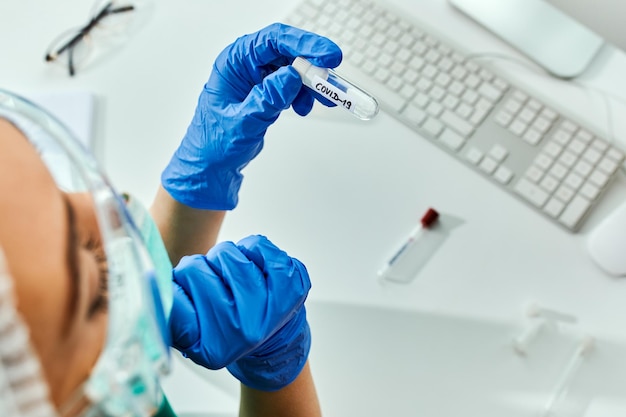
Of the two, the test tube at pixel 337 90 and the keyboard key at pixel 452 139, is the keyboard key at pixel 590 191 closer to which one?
the keyboard key at pixel 452 139

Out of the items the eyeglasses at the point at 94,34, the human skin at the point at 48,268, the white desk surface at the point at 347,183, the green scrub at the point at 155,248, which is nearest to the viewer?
the human skin at the point at 48,268

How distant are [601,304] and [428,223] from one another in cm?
23

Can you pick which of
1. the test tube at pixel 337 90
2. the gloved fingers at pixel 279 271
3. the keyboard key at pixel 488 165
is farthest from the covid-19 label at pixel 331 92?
→ the keyboard key at pixel 488 165

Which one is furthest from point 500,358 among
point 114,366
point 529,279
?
point 114,366

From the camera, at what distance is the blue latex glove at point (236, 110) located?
25.4 inches

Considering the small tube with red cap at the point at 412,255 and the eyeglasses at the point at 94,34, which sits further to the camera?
the eyeglasses at the point at 94,34

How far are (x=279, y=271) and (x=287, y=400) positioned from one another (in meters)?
0.16

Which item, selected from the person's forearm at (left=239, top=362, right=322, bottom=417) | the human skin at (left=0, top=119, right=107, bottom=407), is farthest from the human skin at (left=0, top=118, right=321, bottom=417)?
the person's forearm at (left=239, top=362, right=322, bottom=417)

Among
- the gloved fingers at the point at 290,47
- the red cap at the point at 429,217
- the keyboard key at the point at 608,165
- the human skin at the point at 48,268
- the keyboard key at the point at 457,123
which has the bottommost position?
the human skin at the point at 48,268

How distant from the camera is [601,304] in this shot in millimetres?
733

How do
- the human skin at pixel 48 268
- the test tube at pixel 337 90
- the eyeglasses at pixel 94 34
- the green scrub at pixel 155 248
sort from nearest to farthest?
the human skin at pixel 48 268
the green scrub at pixel 155 248
the test tube at pixel 337 90
the eyeglasses at pixel 94 34

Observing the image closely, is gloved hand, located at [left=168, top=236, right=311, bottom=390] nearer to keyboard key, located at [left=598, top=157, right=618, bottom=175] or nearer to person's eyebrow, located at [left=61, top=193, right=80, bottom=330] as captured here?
A: person's eyebrow, located at [left=61, top=193, right=80, bottom=330]

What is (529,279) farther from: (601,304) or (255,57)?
(255,57)

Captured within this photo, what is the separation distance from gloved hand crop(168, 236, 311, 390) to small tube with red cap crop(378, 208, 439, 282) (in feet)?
0.51
